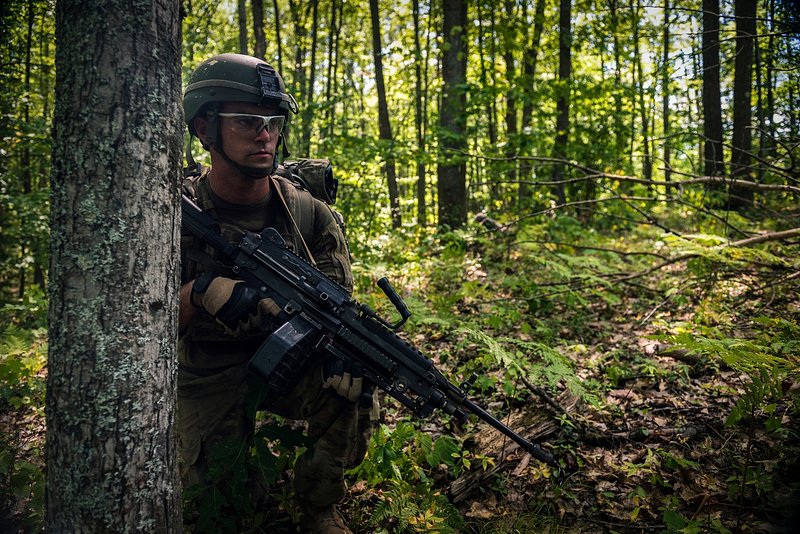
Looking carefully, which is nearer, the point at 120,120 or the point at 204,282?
the point at 120,120

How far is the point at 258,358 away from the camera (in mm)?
2477

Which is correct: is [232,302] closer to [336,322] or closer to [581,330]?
[336,322]

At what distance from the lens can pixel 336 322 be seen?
2.77 m

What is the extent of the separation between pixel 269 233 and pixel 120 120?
1.39 m

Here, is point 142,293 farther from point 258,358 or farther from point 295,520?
point 295,520

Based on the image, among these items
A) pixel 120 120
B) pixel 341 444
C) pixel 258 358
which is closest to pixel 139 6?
pixel 120 120

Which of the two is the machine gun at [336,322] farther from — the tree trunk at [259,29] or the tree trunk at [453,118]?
the tree trunk at [259,29]

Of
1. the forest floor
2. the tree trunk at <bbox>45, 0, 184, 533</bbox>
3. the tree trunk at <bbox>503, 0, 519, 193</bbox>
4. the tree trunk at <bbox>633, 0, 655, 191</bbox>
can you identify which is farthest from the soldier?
the tree trunk at <bbox>633, 0, 655, 191</bbox>

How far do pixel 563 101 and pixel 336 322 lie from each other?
810 centimetres

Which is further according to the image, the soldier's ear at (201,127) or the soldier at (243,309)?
the soldier's ear at (201,127)

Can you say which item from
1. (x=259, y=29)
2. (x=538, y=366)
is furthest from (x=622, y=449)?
(x=259, y=29)

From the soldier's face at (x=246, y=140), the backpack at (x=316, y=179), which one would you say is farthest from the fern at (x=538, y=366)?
the soldier's face at (x=246, y=140)

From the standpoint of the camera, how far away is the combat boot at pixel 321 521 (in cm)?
273

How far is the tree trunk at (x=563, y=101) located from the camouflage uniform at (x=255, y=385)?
5745mm
